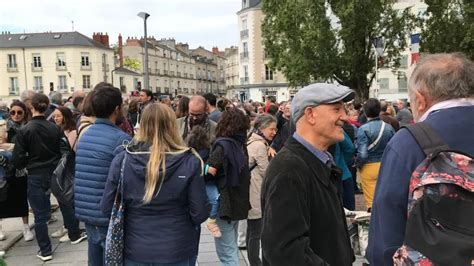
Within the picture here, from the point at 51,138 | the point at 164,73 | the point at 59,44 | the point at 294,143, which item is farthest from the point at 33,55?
the point at 294,143

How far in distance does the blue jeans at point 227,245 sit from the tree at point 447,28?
27.3 meters

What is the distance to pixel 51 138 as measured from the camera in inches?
232

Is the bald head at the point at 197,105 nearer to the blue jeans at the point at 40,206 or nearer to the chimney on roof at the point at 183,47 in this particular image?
the blue jeans at the point at 40,206

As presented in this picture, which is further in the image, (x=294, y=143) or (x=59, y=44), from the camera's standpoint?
(x=59, y=44)

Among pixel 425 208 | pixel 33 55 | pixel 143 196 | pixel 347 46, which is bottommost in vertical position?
pixel 143 196

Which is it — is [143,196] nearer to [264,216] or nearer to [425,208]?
[264,216]

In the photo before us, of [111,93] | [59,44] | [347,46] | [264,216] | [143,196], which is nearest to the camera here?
[264,216]

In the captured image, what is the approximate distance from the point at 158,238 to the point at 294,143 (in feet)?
4.52

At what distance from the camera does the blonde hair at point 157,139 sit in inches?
123

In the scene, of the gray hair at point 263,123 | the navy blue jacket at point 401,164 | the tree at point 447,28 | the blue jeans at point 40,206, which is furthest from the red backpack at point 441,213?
the tree at point 447,28

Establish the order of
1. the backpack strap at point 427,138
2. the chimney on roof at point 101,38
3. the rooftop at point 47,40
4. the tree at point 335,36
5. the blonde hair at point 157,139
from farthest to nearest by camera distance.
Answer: the chimney on roof at point 101,38, the rooftop at point 47,40, the tree at point 335,36, the blonde hair at point 157,139, the backpack strap at point 427,138

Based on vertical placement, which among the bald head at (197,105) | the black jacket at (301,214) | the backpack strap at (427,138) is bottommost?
the black jacket at (301,214)

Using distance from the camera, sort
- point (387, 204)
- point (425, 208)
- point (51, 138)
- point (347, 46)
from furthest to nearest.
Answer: point (347, 46) → point (51, 138) → point (387, 204) → point (425, 208)

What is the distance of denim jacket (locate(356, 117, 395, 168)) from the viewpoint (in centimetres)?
664
